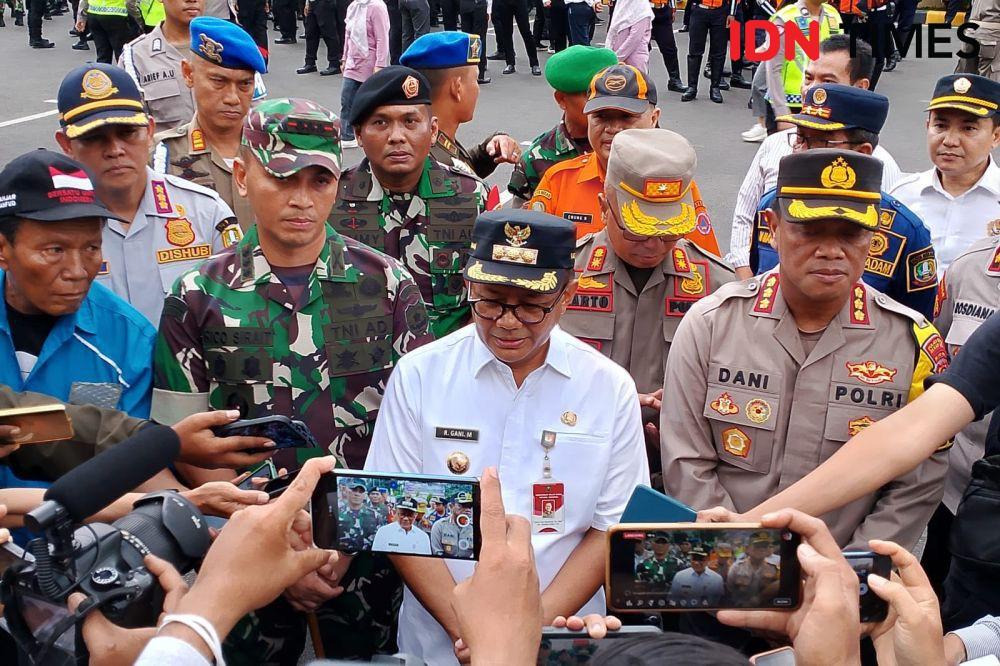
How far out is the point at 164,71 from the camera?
21.8 feet

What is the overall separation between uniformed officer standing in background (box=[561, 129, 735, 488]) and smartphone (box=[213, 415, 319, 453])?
140cm

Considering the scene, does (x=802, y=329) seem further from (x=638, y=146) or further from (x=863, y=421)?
(x=638, y=146)

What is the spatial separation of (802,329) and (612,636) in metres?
1.43

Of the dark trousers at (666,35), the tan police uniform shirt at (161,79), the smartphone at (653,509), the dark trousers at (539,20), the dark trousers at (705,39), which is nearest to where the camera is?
the smartphone at (653,509)

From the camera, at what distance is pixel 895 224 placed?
4391mm

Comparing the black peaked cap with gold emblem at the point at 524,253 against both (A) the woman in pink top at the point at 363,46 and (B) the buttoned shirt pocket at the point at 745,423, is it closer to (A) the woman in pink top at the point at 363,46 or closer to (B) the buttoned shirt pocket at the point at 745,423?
(B) the buttoned shirt pocket at the point at 745,423

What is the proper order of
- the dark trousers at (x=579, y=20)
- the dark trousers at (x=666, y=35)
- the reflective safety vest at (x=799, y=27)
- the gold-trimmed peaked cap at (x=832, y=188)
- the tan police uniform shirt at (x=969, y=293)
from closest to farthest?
the gold-trimmed peaked cap at (x=832, y=188) < the tan police uniform shirt at (x=969, y=293) < the reflective safety vest at (x=799, y=27) < the dark trousers at (x=666, y=35) < the dark trousers at (x=579, y=20)

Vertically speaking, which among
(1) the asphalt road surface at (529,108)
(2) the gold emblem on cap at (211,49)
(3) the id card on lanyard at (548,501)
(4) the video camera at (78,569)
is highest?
(2) the gold emblem on cap at (211,49)

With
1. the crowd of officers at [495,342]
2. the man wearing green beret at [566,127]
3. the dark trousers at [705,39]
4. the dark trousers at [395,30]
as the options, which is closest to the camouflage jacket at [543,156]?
the man wearing green beret at [566,127]

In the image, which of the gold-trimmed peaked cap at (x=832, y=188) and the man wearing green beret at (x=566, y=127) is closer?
the gold-trimmed peaked cap at (x=832, y=188)

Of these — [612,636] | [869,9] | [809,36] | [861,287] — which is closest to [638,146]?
[861,287]

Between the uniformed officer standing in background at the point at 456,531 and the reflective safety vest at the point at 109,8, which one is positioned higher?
the reflective safety vest at the point at 109,8

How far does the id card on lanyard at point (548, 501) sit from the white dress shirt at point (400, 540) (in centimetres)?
61

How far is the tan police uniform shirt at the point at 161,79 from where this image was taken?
6.63 meters
